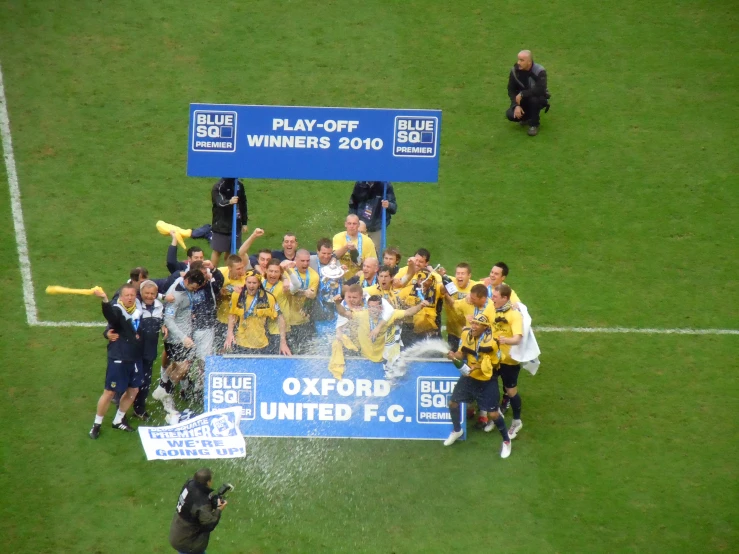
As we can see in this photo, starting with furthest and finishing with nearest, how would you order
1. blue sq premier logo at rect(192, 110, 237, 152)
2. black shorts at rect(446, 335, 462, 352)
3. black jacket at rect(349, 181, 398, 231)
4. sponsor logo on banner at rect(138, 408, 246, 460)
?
1. black jacket at rect(349, 181, 398, 231)
2. blue sq premier logo at rect(192, 110, 237, 152)
3. black shorts at rect(446, 335, 462, 352)
4. sponsor logo on banner at rect(138, 408, 246, 460)

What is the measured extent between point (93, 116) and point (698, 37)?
1034 cm

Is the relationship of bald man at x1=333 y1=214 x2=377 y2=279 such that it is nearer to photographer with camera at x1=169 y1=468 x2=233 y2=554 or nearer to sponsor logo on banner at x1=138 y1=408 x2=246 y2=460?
sponsor logo on banner at x1=138 y1=408 x2=246 y2=460

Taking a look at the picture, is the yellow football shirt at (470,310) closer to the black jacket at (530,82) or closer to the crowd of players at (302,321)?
the crowd of players at (302,321)

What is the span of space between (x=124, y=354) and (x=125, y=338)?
6.8 inches

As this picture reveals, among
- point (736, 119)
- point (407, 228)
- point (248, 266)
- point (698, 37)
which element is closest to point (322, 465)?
point (248, 266)

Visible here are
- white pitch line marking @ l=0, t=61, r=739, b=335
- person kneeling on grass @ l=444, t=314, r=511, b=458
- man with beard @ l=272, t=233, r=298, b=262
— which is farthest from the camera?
white pitch line marking @ l=0, t=61, r=739, b=335

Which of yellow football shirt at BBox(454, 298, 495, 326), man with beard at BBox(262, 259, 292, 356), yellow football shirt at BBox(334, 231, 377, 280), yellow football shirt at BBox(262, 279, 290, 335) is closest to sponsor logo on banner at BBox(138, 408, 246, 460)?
man with beard at BBox(262, 259, 292, 356)

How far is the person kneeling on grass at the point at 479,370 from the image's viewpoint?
37.8 ft

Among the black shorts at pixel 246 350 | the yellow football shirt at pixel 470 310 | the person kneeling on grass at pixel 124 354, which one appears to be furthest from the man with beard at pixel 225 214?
the yellow football shirt at pixel 470 310

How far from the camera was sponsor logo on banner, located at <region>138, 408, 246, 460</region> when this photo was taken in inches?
462

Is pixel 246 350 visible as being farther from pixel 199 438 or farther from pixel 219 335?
pixel 199 438

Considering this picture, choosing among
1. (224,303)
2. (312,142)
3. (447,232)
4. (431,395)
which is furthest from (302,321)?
(447,232)

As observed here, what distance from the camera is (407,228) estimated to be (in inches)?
628

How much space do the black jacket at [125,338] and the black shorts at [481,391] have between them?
3414 millimetres
